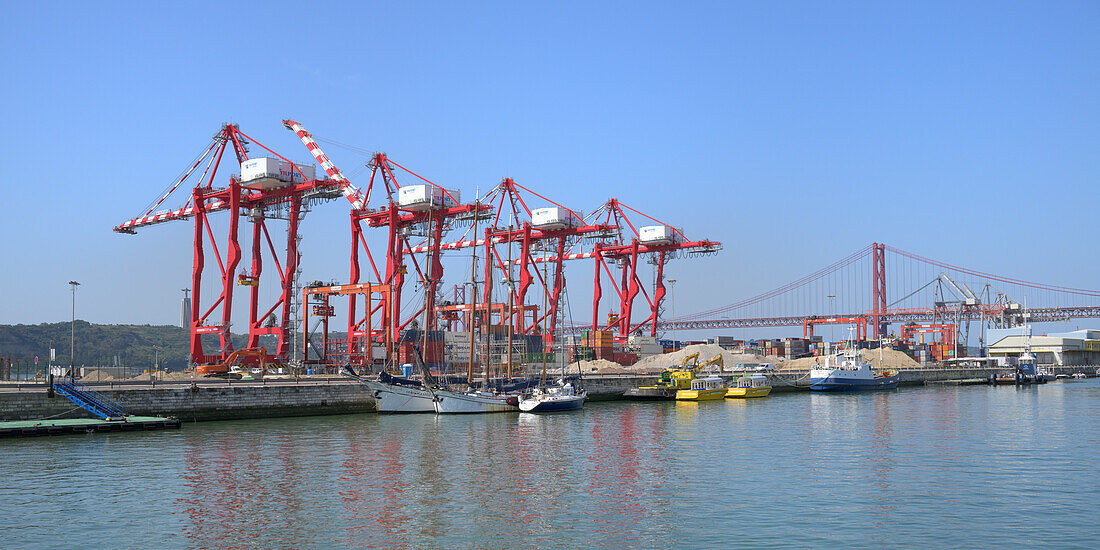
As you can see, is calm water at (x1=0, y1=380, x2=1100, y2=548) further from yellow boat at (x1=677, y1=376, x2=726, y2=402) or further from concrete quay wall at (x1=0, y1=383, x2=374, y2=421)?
yellow boat at (x1=677, y1=376, x2=726, y2=402)

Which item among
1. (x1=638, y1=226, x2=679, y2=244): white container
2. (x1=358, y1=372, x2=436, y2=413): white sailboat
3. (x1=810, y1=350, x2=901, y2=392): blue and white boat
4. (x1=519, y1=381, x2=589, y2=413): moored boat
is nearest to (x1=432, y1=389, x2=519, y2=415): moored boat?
(x1=358, y1=372, x2=436, y2=413): white sailboat

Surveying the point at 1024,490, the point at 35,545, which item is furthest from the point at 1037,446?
the point at 35,545

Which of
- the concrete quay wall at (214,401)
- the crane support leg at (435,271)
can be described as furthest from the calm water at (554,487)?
the crane support leg at (435,271)

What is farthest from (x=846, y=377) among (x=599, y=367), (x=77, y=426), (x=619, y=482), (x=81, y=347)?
(x=81, y=347)

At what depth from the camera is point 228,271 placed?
68.8m

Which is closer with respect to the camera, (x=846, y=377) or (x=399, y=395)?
(x=399, y=395)

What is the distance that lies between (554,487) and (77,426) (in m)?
23.7

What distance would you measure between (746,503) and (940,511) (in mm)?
4892

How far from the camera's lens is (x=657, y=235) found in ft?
339

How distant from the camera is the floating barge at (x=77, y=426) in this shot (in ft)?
119

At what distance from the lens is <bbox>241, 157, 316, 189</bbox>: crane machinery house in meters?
65.8

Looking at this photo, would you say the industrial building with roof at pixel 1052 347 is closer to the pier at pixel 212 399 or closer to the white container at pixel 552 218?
the white container at pixel 552 218

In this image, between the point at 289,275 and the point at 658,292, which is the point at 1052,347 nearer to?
the point at 658,292

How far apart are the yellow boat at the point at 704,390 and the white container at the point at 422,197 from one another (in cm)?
2627
